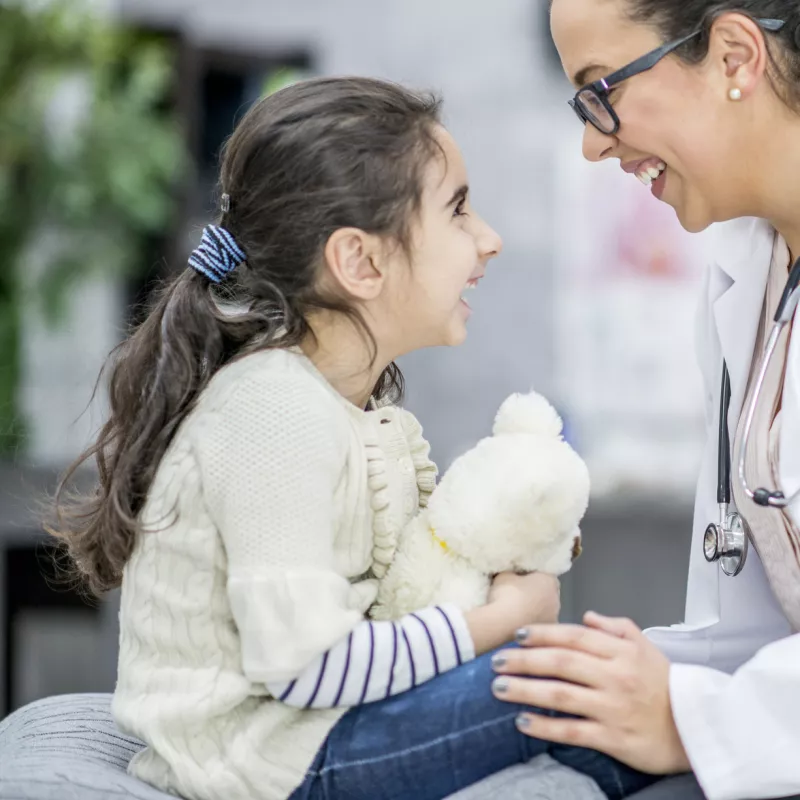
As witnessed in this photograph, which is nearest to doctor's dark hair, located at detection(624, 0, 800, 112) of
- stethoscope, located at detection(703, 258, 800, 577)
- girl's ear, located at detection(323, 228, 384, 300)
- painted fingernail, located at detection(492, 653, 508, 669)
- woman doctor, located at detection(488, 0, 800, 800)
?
woman doctor, located at detection(488, 0, 800, 800)

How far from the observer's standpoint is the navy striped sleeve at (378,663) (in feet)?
4.09

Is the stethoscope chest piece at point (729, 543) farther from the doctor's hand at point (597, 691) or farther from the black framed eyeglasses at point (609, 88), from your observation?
the black framed eyeglasses at point (609, 88)

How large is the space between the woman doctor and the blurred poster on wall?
1.97 m

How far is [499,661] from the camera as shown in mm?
1283

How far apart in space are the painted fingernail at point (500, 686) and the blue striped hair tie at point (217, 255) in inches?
22.2

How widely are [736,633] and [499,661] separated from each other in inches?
22.9

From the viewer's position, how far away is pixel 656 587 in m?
3.31

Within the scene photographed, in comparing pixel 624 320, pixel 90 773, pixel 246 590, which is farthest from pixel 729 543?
pixel 624 320

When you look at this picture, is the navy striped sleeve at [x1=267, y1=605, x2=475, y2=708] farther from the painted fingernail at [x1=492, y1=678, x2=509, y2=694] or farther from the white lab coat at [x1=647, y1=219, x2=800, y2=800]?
the white lab coat at [x1=647, y1=219, x2=800, y2=800]

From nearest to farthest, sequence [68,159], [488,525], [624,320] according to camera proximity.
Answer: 1. [488,525]
2. [68,159]
3. [624,320]

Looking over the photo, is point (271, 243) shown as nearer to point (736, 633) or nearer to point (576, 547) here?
point (576, 547)

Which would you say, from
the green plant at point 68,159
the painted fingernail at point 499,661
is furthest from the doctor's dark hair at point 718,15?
the green plant at point 68,159

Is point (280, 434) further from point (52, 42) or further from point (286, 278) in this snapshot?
point (52, 42)

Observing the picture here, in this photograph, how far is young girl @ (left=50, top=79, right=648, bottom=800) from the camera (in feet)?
4.11
